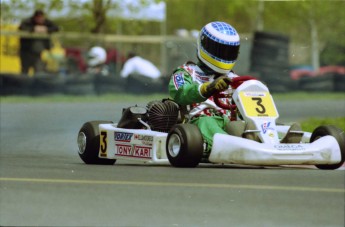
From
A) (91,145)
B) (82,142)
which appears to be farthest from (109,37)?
(91,145)

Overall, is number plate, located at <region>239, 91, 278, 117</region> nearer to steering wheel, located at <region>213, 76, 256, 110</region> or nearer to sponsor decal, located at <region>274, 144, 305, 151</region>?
steering wheel, located at <region>213, 76, 256, 110</region>

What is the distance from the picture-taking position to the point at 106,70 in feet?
96.4

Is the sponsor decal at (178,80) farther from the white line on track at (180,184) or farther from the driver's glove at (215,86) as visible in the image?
the white line on track at (180,184)

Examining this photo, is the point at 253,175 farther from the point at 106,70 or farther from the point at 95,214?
the point at 106,70

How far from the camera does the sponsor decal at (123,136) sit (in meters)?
9.70

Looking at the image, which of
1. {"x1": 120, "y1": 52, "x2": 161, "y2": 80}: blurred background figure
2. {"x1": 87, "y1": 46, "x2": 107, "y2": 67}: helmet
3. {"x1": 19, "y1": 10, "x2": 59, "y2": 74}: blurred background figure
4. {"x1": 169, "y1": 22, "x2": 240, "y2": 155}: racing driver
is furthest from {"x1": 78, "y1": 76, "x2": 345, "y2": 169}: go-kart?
{"x1": 87, "y1": 46, "x2": 107, "y2": 67}: helmet

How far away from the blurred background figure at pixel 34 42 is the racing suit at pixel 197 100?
16496 mm

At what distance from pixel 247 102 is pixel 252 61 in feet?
62.5

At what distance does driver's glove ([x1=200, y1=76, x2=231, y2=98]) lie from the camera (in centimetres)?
881

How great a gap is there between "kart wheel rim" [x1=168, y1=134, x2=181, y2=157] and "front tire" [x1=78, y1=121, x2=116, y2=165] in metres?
1.34

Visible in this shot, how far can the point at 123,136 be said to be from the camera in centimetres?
980

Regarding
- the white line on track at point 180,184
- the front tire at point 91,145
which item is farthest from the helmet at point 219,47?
the white line on track at point 180,184

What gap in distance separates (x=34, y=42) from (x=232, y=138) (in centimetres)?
1812

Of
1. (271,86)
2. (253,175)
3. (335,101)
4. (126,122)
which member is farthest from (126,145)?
(271,86)
